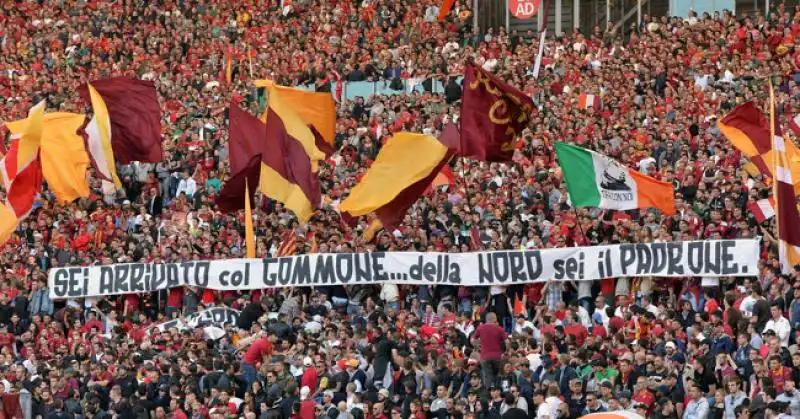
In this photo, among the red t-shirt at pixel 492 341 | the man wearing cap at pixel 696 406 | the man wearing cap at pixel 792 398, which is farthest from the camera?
the red t-shirt at pixel 492 341

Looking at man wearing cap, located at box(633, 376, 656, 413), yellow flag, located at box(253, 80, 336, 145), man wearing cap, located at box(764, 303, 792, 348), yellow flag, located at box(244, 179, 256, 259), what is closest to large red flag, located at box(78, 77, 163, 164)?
yellow flag, located at box(253, 80, 336, 145)

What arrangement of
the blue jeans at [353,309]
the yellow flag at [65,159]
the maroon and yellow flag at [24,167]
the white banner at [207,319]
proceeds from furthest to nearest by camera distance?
the yellow flag at [65,159]
the maroon and yellow flag at [24,167]
the white banner at [207,319]
the blue jeans at [353,309]

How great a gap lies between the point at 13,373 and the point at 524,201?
27.6 ft

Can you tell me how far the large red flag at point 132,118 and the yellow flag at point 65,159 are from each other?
2.24 feet

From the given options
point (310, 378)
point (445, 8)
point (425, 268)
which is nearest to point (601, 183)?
point (425, 268)

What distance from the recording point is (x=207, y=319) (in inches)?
1262

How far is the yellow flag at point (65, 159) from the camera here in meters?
35.7

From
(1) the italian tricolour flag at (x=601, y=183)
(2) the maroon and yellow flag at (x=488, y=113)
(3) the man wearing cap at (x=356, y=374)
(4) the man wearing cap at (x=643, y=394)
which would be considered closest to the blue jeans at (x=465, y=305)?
(2) the maroon and yellow flag at (x=488, y=113)

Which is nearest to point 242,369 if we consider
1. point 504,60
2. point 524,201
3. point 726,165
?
point 524,201

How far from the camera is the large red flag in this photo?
117 feet

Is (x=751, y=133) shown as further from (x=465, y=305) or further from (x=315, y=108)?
(x=315, y=108)

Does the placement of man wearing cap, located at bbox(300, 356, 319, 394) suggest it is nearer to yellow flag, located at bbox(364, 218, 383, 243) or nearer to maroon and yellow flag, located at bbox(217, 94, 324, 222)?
yellow flag, located at bbox(364, 218, 383, 243)

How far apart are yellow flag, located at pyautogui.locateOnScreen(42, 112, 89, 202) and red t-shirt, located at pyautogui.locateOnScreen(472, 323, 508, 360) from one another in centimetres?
1094

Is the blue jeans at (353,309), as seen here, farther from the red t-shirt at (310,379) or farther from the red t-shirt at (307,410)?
the red t-shirt at (307,410)
